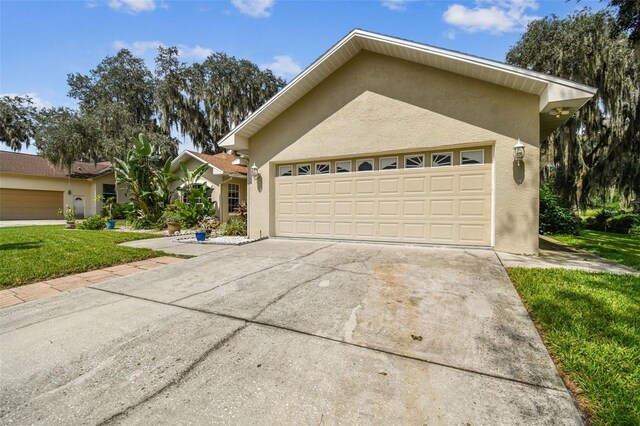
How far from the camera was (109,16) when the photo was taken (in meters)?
9.55

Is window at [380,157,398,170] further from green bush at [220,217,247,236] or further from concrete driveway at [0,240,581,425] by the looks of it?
green bush at [220,217,247,236]

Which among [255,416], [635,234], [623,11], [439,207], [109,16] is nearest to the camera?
[255,416]

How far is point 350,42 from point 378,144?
2776mm

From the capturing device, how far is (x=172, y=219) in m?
13.3

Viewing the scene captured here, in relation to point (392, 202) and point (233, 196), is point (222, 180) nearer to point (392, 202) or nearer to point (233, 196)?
point (233, 196)

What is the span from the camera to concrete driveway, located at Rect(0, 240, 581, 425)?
6.90ft

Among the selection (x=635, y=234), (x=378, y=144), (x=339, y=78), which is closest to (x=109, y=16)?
(x=339, y=78)

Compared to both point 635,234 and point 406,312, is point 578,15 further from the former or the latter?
point 406,312

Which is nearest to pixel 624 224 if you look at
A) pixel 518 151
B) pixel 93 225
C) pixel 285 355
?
pixel 518 151

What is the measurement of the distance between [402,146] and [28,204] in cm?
2957

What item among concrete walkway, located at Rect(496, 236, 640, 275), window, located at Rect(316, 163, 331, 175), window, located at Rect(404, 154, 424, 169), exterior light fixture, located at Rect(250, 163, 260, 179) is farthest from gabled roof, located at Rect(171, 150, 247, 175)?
concrete walkway, located at Rect(496, 236, 640, 275)

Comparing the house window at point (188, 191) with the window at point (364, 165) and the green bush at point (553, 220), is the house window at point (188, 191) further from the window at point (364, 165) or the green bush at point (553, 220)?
the green bush at point (553, 220)

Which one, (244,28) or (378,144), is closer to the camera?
(378,144)

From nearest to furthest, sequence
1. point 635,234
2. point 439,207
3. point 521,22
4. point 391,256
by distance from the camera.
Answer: point 391,256 → point 439,207 → point 635,234 → point 521,22
